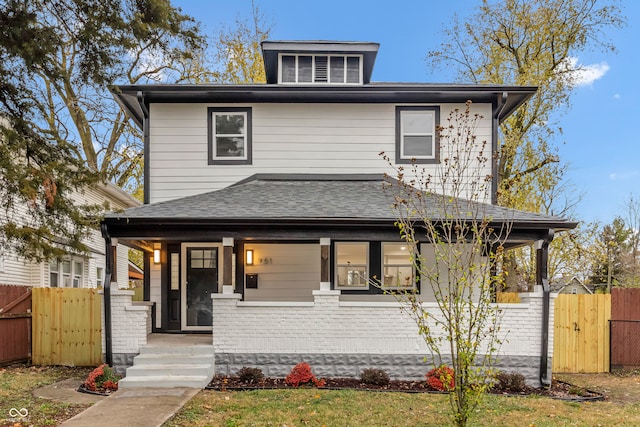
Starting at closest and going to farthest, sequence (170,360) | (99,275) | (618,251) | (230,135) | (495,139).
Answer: (170,360), (495,139), (230,135), (99,275), (618,251)

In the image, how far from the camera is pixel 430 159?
11.8 metres

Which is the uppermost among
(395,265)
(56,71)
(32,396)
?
(56,71)

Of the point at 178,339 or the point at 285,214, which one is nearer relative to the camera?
the point at 285,214

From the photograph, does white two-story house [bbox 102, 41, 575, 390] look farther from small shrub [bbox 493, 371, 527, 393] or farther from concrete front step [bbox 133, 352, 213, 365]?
small shrub [bbox 493, 371, 527, 393]

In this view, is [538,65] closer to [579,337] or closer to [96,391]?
[579,337]

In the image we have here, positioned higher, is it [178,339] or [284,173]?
[284,173]

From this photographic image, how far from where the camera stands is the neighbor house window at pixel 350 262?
1161 cm

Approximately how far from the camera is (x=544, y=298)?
378 inches

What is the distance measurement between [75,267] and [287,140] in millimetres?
10258

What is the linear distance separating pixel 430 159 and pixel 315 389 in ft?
19.4

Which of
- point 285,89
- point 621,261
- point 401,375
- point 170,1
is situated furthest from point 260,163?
point 621,261

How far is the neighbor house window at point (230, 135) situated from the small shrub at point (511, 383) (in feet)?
23.3

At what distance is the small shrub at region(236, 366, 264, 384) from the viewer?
9141mm

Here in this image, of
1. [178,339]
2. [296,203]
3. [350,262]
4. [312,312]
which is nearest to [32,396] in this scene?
[178,339]
